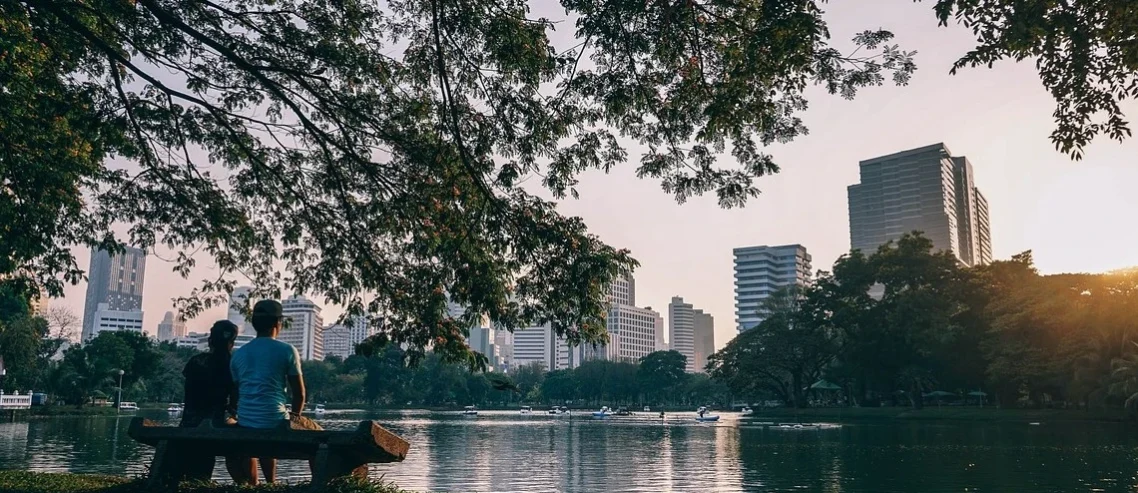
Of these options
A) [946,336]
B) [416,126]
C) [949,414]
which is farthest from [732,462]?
[949,414]

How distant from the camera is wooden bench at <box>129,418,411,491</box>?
4609mm

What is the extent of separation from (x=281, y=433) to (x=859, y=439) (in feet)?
108

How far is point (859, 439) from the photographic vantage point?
33.5 m

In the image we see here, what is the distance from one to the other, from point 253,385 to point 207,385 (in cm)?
98

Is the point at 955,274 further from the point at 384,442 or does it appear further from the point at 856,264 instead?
the point at 384,442

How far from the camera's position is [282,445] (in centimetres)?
493

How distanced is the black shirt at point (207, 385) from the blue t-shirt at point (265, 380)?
0.83 metres

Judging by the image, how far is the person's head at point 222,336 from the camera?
5.75 metres

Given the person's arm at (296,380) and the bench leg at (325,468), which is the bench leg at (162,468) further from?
the bench leg at (325,468)

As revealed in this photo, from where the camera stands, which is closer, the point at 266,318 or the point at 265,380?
the point at 265,380

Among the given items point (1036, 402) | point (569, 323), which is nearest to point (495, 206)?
point (569, 323)

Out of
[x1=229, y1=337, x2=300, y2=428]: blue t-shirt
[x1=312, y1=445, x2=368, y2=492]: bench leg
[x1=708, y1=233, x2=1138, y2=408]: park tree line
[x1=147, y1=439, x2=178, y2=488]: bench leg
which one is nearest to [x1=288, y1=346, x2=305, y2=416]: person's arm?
[x1=229, y1=337, x2=300, y2=428]: blue t-shirt

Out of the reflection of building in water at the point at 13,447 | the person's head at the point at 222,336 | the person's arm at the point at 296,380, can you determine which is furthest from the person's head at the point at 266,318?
the reflection of building in water at the point at 13,447

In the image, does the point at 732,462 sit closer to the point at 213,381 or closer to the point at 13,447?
the point at 213,381
